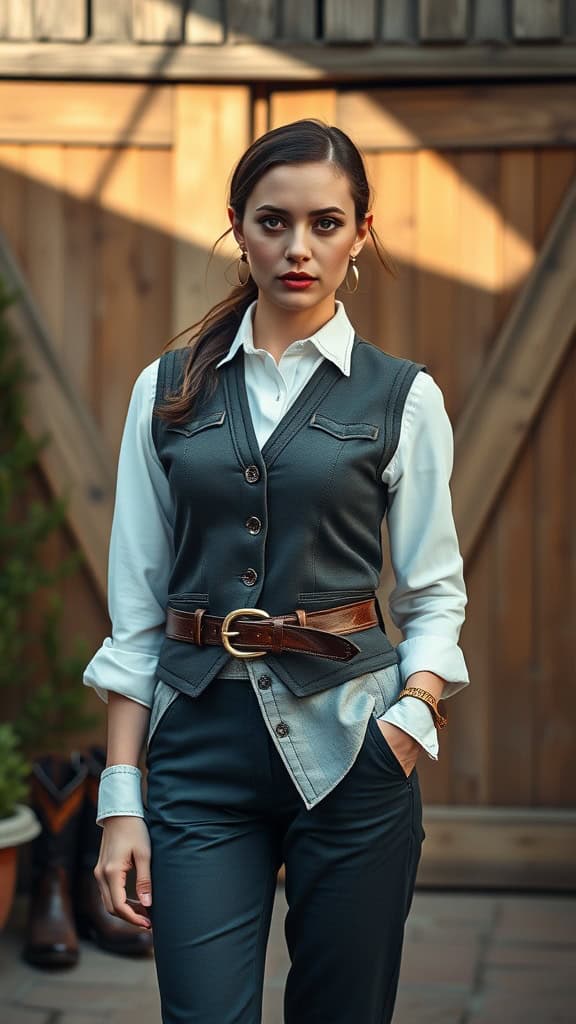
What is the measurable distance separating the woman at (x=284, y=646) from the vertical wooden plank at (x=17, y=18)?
2.57 meters

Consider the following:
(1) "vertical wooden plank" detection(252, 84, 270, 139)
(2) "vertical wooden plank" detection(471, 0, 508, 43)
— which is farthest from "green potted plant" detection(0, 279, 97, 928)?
(2) "vertical wooden plank" detection(471, 0, 508, 43)

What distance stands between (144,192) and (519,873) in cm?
241

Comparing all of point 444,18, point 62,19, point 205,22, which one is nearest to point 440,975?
point 444,18

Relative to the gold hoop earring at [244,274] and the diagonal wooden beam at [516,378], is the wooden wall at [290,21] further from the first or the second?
the gold hoop earring at [244,274]

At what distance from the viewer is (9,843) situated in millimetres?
3668

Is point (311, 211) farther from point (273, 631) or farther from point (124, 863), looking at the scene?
point (124, 863)

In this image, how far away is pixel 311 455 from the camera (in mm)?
1894

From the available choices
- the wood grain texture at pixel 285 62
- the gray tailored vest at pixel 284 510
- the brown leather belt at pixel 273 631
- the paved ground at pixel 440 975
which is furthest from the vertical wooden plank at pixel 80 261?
the brown leather belt at pixel 273 631

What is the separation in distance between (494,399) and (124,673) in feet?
8.39

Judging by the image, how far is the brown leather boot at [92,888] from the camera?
12.7 feet

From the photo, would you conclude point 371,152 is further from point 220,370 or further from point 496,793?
point 220,370

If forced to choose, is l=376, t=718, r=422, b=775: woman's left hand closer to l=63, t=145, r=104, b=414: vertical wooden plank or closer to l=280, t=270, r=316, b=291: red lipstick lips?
l=280, t=270, r=316, b=291: red lipstick lips

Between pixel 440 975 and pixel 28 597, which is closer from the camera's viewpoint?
pixel 440 975

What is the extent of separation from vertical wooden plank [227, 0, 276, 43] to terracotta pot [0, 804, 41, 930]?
237 centimetres
